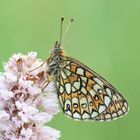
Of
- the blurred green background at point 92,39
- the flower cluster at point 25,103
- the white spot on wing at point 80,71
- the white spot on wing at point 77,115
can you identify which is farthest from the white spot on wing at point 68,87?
the blurred green background at point 92,39

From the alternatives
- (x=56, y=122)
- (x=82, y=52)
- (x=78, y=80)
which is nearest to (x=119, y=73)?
(x=82, y=52)

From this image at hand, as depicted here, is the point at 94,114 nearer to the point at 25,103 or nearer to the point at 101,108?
the point at 101,108

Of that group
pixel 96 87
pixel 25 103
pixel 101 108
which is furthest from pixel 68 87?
pixel 25 103

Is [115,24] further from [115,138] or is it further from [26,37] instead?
[115,138]

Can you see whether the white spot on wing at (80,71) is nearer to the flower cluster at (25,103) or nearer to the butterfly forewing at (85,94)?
the butterfly forewing at (85,94)

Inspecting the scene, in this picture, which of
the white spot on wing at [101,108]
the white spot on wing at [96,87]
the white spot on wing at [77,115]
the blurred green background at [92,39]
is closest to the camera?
the white spot on wing at [77,115]

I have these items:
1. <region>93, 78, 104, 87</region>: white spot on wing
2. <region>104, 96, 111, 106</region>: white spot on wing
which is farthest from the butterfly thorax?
<region>104, 96, 111, 106</region>: white spot on wing
